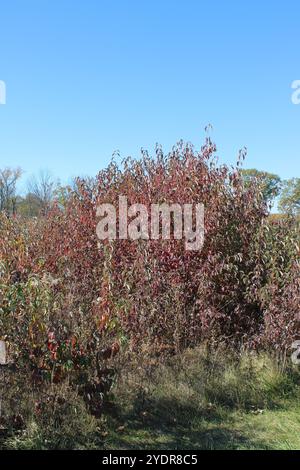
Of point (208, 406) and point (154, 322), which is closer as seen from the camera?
point (208, 406)

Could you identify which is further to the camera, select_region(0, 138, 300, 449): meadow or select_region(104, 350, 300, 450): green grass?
select_region(104, 350, 300, 450): green grass

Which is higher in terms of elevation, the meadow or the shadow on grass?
the meadow

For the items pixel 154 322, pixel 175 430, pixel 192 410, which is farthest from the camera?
pixel 154 322

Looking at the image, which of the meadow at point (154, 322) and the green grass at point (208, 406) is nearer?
the meadow at point (154, 322)

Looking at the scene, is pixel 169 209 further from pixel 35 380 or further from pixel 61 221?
pixel 35 380

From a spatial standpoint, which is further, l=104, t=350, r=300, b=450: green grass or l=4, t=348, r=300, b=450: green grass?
l=104, t=350, r=300, b=450: green grass

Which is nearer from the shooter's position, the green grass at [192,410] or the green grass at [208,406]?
the green grass at [192,410]

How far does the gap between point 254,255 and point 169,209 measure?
1.16 m

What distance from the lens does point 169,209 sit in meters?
5.46

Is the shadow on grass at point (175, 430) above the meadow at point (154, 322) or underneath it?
underneath

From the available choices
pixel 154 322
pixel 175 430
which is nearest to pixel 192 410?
pixel 175 430

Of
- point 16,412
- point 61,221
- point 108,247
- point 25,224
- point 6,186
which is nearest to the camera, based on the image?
point 16,412

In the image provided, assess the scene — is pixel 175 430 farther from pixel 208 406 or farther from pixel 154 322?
pixel 154 322

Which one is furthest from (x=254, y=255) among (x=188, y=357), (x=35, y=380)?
(x=35, y=380)
